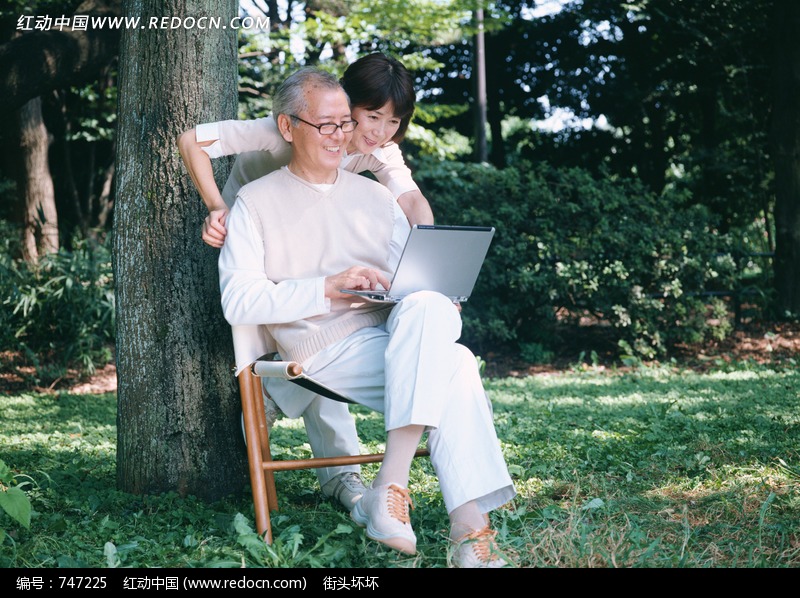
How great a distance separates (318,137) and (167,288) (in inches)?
32.9

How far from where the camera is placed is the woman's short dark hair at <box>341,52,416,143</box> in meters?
3.18

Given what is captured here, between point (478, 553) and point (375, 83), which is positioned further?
point (375, 83)

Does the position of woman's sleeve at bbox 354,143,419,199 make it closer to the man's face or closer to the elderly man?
the elderly man

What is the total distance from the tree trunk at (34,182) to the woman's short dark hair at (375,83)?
636 centimetres

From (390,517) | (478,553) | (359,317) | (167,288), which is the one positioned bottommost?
(478,553)

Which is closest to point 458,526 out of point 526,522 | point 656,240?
point 526,522

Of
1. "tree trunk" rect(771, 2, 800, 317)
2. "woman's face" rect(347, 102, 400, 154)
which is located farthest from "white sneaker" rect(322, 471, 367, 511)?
"tree trunk" rect(771, 2, 800, 317)

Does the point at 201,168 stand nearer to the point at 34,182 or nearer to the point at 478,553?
the point at 478,553

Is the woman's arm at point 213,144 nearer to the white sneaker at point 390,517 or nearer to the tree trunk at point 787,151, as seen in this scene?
the white sneaker at point 390,517

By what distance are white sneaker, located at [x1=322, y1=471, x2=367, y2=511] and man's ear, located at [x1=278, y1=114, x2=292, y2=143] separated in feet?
4.41

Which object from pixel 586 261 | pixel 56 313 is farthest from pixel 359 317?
pixel 56 313

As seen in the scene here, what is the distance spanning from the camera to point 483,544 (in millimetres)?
2422

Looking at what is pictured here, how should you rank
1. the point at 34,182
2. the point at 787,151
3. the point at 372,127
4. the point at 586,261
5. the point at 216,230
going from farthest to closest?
the point at 34,182 → the point at 787,151 → the point at 586,261 → the point at 372,127 → the point at 216,230
